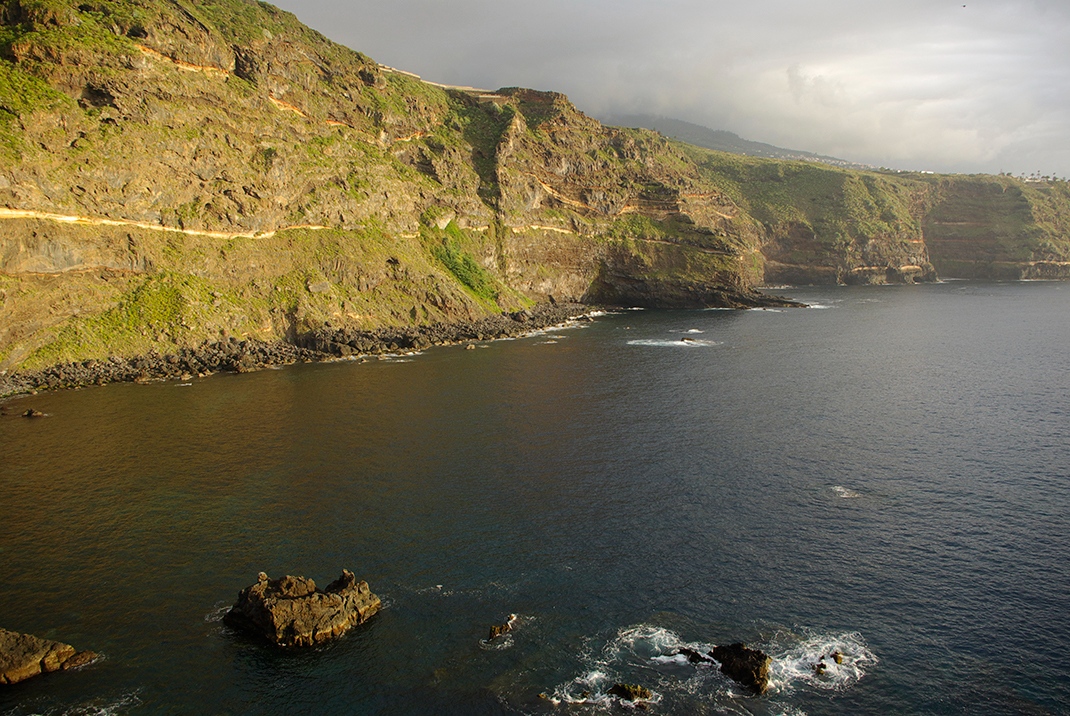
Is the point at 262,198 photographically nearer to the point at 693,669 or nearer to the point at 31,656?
the point at 31,656

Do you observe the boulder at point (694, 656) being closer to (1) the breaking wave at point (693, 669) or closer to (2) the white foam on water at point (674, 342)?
(1) the breaking wave at point (693, 669)

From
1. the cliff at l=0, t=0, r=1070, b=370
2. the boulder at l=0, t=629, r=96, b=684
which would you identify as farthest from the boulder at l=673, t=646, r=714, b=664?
the cliff at l=0, t=0, r=1070, b=370

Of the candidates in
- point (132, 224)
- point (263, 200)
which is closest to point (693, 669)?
point (132, 224)

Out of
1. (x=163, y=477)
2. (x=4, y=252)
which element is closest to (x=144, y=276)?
(x=4, y=252)

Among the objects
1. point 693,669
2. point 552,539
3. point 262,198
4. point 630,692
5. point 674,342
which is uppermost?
point 262,198

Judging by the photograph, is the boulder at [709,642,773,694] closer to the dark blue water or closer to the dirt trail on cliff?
the dark blue water
